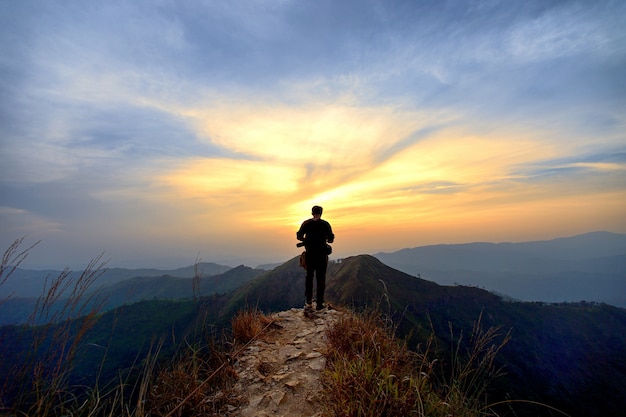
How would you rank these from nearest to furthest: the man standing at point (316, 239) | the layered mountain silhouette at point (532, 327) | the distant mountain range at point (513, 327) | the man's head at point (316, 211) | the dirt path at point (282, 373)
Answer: the dirt path at point (282, 373) < the man standing at point (316, 239) < the man's head at point (316, 211) < the layered mountain silhouette at point (532, 327) < the distant mountain range at point (513, 327)

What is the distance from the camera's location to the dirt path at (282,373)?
407 cm

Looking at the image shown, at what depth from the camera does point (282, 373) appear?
5098mm

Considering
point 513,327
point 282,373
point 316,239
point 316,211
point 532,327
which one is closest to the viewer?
point 282,373

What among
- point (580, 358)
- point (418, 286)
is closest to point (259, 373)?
point (418, 286)

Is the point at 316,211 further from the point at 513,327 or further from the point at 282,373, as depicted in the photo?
the point at 513,327

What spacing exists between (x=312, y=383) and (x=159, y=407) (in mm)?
2224

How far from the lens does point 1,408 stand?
2250 millimetres

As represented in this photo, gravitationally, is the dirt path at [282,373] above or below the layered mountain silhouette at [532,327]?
Answer: above

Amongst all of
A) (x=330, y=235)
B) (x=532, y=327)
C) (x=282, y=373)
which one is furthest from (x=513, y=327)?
(x=282, y=373)

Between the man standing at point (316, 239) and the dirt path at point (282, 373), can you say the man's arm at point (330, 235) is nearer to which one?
the man standing at point (316, 239)

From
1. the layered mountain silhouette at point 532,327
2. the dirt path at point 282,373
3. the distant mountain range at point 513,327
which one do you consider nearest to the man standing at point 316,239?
the dirt path at point 282,373

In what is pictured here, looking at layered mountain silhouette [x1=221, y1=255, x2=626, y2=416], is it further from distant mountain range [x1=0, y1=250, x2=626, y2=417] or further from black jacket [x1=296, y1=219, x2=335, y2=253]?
black jacket [x1=296, y1=219, x2=335, y2=253]

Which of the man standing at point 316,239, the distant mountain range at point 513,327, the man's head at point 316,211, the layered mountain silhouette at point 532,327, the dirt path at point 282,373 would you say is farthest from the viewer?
the distant mountain range at point 513,327

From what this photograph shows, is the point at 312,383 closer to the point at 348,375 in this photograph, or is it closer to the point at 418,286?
the point at 348,375
